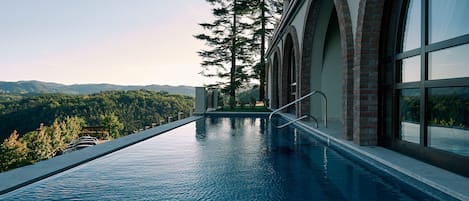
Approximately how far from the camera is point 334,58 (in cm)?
1166

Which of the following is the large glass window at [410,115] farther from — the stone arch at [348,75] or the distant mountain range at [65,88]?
the distant mountain range at [65,88]

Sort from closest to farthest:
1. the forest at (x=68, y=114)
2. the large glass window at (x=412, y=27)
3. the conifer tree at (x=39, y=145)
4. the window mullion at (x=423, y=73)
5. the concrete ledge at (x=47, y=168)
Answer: the concrete ledge at (x=47, y=168)
the window mullion at (x=423, y=73)
the large glass window at (x=412, y=27)
the conifer tree at (x=39, y=145)
the forest at (x=68, y=114)

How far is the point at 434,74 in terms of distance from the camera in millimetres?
4344

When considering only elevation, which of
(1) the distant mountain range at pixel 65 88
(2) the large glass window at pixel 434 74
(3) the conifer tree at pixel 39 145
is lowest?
(3) the conifer tree at pixel 39 145

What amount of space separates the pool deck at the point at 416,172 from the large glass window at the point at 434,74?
0.35 meters

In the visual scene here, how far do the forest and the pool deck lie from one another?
2026 inches

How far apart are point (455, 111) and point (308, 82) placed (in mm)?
7094

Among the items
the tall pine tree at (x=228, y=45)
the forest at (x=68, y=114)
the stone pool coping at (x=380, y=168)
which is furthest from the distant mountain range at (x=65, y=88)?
the stone pool coping at (x=380, y=168)

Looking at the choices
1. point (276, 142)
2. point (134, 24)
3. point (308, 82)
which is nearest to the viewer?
point (276, 142)

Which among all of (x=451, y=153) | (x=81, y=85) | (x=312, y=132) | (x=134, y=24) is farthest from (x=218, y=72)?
(x=81, y=85)

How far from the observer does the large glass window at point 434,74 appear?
388 centimetres

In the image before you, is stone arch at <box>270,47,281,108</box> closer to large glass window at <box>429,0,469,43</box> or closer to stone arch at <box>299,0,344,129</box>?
stone arch at <box>299,0,344,129</box>

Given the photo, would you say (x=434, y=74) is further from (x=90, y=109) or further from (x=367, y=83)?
(x=90, y=109)

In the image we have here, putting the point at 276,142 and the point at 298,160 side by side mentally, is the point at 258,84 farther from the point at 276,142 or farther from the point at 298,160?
the point at 298,160
